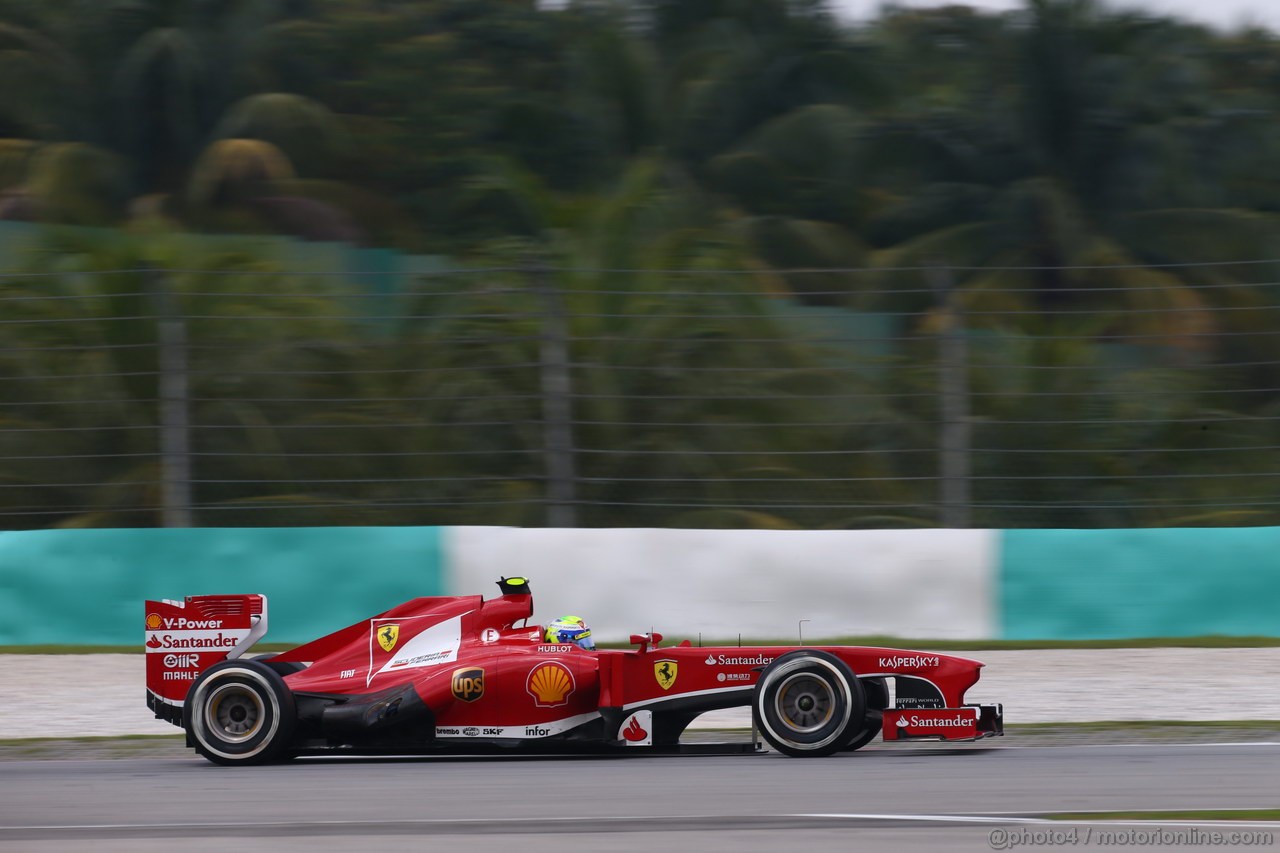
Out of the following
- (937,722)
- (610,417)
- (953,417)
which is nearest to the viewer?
(937,722)

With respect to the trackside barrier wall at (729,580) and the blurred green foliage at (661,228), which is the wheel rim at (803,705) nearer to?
the trackside barrier wall at (729,580)

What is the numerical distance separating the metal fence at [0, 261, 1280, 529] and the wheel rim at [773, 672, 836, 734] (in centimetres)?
399

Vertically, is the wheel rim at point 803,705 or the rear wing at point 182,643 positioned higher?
the rear wing at point 182,643

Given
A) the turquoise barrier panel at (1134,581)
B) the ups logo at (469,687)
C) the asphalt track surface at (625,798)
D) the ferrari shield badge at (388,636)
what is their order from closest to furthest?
the asphalt track surface at (625,798)
the ups logo at (469,687)
the ferrari shield badge at (388,636)
the turquoise barrier panel at (1134,581)

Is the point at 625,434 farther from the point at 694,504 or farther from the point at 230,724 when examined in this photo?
the point at 230,724

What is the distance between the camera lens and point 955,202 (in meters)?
A: 20.3

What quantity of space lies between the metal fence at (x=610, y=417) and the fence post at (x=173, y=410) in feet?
0.05

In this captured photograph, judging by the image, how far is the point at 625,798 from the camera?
633cm

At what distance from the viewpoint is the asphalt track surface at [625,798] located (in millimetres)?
5543

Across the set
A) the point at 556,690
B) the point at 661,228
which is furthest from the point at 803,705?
the point at 661,228

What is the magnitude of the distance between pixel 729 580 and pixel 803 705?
3.58 metres

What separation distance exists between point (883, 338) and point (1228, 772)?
17.2 ft

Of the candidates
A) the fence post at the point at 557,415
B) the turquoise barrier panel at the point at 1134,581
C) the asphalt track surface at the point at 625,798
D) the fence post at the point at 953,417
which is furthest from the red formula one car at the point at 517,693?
the fence post at the point at 953,417

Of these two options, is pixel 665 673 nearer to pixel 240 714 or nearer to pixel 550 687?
pixel 550 687
